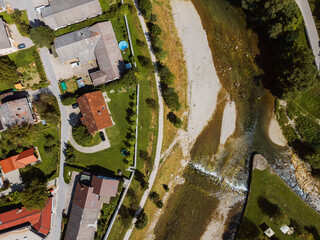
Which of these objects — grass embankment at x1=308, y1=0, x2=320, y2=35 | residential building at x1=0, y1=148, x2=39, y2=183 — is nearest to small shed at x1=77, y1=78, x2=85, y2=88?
residential building at x1=0, y1=148, x2=39, y2=183

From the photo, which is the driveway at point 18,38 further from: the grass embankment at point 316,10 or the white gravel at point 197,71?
the grass embankment at point 316,10

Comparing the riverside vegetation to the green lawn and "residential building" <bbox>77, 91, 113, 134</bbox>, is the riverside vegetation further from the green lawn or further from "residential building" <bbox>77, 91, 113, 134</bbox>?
the green lawn

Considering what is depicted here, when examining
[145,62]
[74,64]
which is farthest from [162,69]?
[74,64]

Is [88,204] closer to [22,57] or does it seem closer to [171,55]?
[22,57]

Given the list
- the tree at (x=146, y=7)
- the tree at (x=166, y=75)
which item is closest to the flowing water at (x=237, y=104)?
the tree at (x=166, y=75)

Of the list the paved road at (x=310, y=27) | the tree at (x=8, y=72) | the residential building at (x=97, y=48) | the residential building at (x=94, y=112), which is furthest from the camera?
the paved road at (x=310, y=27)
